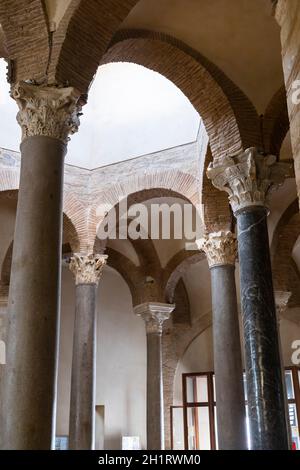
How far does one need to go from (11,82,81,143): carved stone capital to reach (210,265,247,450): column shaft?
3.69 meters

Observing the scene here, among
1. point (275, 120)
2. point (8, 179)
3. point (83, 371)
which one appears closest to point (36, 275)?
point (275, 120)

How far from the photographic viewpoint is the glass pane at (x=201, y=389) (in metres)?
16.2

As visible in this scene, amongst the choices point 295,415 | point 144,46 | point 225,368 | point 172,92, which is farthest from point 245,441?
point 295,415

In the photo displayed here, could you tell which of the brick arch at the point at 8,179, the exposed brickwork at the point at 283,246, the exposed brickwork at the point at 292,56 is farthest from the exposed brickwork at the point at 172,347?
the exposed brickwork at the point at 292,56

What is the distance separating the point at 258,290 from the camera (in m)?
6.36

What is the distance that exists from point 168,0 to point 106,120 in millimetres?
5509

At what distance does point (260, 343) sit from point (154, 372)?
707 cm

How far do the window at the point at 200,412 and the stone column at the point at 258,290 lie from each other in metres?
9.59

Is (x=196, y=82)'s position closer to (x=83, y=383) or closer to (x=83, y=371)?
(x=83, y=371)

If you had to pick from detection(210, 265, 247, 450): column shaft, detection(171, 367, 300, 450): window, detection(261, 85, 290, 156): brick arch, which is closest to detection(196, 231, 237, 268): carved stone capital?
detection(210, 265, 247, 450): column shaft

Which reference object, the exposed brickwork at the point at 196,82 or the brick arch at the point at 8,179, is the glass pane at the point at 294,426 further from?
the exposed brickwork at the point at 196,82

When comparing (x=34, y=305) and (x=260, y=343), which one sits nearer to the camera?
(x=34, y=305)

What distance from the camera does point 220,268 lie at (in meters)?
8.55

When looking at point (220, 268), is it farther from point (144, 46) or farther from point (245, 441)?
point (144, 46)
